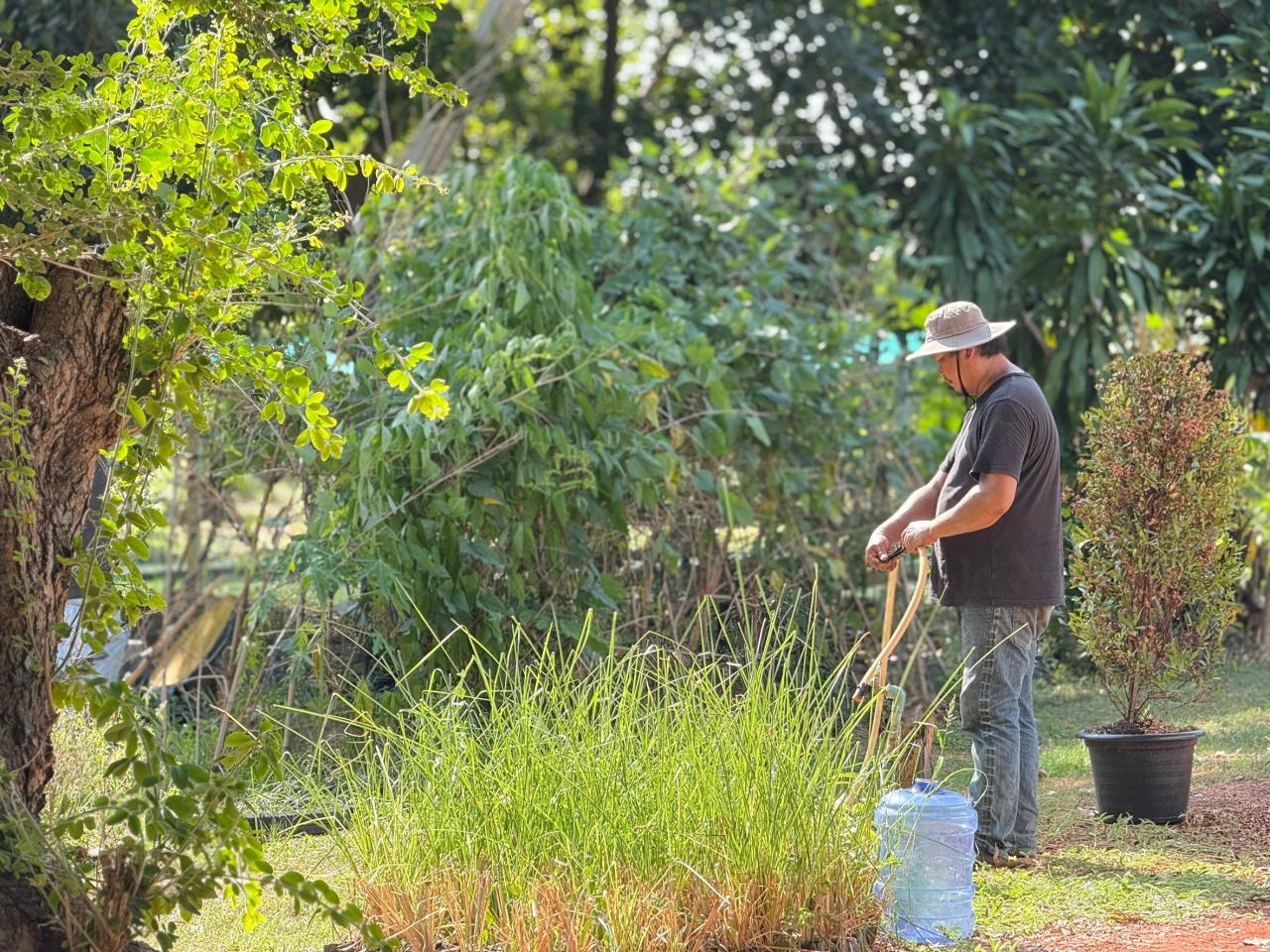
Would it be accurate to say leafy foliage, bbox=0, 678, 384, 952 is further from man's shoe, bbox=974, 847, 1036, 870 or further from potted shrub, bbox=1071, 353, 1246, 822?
potted shrub, bbox=1071, 353, 1246, 822

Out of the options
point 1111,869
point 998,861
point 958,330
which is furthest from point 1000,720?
point 958,330

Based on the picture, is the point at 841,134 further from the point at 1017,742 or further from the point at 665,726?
the point at 665,726

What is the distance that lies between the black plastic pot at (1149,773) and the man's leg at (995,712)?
2.03 ft

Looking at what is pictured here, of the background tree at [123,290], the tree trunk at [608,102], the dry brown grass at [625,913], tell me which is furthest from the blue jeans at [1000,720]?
the tree trunk at [608,102]

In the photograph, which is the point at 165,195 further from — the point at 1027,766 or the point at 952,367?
the point at 1027,766

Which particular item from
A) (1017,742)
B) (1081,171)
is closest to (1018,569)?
(1017,742)

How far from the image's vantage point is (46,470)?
314 centimetres

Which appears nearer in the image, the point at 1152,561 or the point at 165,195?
the point at 165,195

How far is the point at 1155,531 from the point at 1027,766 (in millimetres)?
1055

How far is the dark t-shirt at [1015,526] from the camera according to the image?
462 centimetres

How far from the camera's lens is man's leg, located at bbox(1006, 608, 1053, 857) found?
4.68 m

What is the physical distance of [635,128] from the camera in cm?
1295

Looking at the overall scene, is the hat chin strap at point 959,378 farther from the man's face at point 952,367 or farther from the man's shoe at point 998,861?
the man's shoe at point 998,861

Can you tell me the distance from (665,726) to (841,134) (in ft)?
28.2
